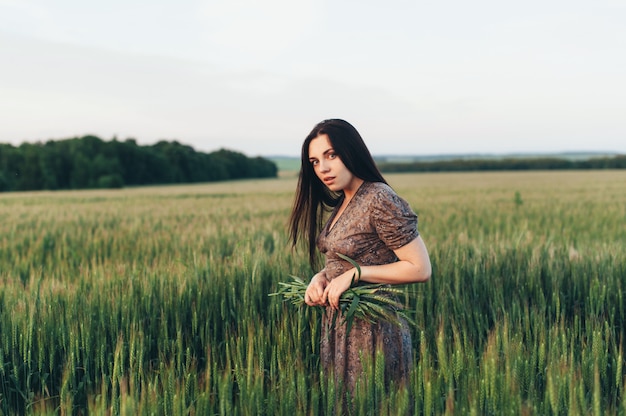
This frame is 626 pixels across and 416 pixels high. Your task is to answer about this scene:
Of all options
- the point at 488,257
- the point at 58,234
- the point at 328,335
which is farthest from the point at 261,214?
the point at 328,335

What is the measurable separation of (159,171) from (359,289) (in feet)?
183

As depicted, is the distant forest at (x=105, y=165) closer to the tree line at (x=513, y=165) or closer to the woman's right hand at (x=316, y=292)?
the tree line at (x=513, y=165)

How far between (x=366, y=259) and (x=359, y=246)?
2.2 inches

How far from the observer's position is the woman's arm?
1.70m

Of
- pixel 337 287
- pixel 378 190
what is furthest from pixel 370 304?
pixel 378 190

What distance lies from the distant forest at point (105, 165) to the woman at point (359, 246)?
45965 millimetres

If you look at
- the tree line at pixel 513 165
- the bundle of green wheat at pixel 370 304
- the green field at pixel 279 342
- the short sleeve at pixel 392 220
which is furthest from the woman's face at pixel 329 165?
the tree line at pixel 513 165

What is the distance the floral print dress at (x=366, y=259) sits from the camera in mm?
1757

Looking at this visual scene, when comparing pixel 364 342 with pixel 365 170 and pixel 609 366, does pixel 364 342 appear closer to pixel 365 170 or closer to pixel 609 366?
pixel 365 170

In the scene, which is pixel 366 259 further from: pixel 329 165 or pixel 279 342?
pixel 279 342

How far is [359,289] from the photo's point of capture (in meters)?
1.73

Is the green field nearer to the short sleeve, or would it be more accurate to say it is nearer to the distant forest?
the short sleeve

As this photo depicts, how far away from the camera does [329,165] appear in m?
1.84

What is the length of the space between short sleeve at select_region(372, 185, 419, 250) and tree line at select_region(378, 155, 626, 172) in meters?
58.6
